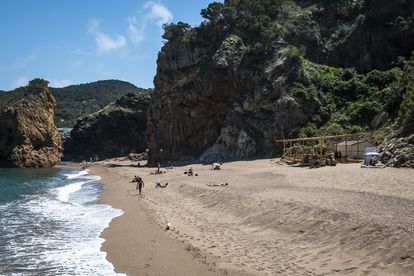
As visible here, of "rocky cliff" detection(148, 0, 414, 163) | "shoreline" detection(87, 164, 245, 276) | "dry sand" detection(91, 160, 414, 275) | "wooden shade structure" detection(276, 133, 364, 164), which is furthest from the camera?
"rocky cliff" detection(148, 0, 414, 163)

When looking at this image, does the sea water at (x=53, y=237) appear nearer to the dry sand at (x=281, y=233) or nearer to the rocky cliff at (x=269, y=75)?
the dry sand at (x=281, y=233)

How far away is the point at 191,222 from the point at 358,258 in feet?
27.3

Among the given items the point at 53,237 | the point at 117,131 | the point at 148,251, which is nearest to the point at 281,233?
the point at 148,251

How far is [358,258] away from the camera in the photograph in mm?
9328

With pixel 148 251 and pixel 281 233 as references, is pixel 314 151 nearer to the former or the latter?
pixel 281 233

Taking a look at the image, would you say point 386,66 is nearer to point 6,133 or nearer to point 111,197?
point 111,197

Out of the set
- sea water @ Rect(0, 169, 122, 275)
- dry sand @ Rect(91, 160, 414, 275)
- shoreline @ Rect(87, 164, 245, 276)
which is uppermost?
dry sand @ Rect(91, 160, 414, 275)

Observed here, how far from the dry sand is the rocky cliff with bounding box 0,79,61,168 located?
68011mm

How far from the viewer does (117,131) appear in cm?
11212

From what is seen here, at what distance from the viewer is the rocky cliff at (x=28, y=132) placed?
79625 millimetres

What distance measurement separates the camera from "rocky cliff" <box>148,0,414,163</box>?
52969 mm

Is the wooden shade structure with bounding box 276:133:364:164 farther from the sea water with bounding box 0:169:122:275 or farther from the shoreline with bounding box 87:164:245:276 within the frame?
the shoreline with bounding box 87:164:245:276

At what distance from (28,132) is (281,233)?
7836 centimetres

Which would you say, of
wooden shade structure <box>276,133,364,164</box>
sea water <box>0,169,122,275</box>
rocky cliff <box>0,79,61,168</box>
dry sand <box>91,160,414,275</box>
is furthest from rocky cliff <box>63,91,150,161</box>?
dry sand <box>91,160,414,275</box>
